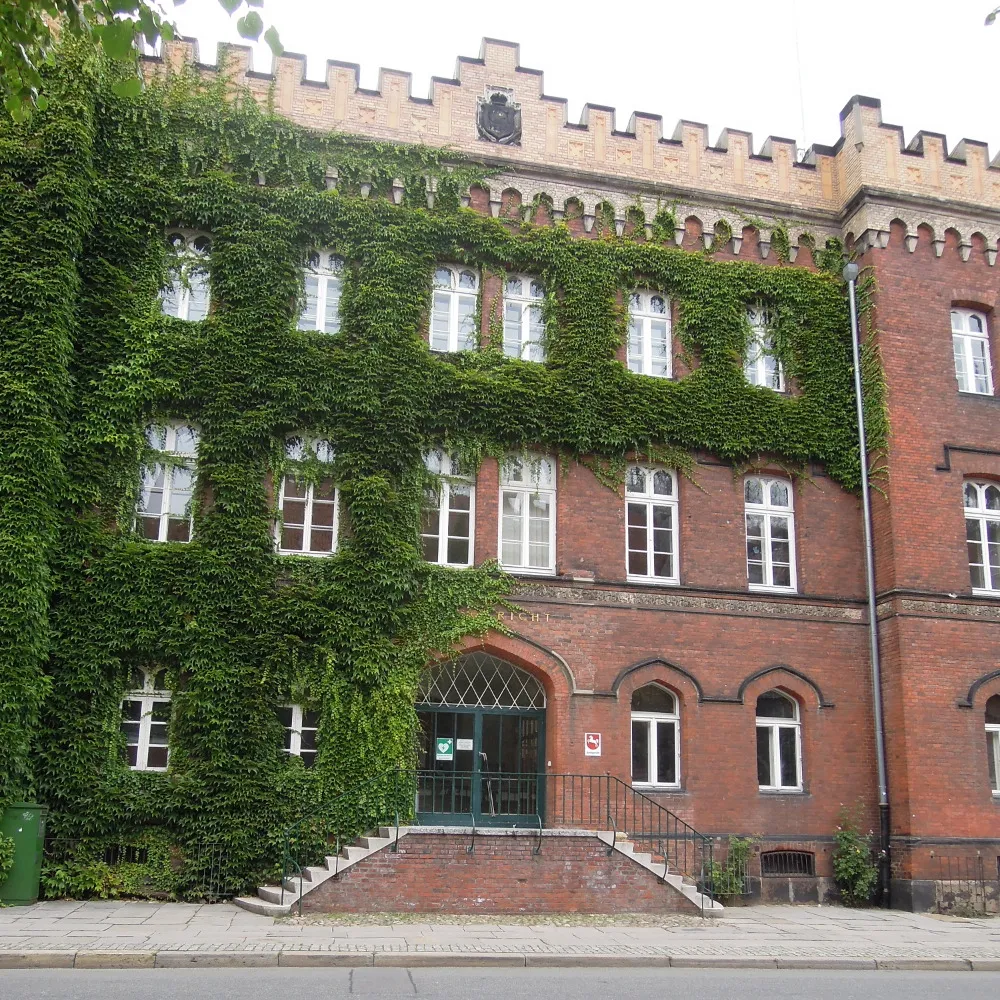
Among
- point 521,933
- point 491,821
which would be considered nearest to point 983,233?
point 491,821

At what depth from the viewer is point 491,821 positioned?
1730cm

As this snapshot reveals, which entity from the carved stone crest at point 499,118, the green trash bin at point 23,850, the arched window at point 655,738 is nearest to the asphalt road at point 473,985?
the green trash bin at point 23,850

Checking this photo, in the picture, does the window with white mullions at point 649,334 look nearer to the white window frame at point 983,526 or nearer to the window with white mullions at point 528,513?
the window with white mullions at point 528,513

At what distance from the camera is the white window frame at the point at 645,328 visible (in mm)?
19922

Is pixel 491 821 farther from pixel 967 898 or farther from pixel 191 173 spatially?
pixel 191 173

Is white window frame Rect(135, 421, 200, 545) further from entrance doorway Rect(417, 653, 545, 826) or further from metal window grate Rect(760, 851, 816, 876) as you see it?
metal window grate Rect(760, 851, 816, 876)

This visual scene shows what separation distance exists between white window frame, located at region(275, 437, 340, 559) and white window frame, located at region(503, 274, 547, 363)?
3.88 m

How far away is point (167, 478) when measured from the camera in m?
17.3

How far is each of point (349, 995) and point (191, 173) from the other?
45.6 feet

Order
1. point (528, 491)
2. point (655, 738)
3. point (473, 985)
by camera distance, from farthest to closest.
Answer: point (528, 491), point (655, 738), point (473, 985)

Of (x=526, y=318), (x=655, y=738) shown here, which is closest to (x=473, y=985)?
(x=655, y=738)

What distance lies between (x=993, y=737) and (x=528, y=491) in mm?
9173

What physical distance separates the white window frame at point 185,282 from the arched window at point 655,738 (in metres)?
9.94

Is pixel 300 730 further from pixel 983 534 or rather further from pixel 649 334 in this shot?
pixel 983 534
